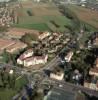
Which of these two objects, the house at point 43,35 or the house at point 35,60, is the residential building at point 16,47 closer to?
the house at point 43,35

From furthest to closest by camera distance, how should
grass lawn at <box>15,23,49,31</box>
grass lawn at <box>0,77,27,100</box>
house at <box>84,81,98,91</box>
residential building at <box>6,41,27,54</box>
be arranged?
grass lawn at <box>15,23,49,31</box> → residential building at <box>6,41,27,54</box> → house at <box>84,81,98,91</box> → grass lawn at <box>0,77,27,100</box>

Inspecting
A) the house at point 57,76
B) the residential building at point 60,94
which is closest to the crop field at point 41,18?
the house at point 57,76

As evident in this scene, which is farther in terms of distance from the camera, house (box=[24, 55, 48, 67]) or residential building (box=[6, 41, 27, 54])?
residential building (box=[6, 41, 27, 54])

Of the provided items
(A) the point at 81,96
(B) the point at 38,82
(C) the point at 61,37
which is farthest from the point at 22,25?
(A) the point at 81,96

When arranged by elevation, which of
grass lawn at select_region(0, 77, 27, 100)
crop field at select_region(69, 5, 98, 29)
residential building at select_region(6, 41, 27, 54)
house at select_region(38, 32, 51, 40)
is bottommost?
crop field at select_region(69, 5, 98, 29)

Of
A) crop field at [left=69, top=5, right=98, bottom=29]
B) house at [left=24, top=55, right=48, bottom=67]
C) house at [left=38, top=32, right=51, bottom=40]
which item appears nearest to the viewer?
house at [left=24, top=55, right=48, bottom=67]

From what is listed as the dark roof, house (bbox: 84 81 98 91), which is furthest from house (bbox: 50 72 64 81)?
house (bbox: 84 81 98 91)

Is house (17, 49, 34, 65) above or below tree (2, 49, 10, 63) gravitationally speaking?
above

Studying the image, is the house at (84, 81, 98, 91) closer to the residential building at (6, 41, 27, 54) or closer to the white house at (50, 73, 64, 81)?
the white house at (50, 73, 64, 81)
